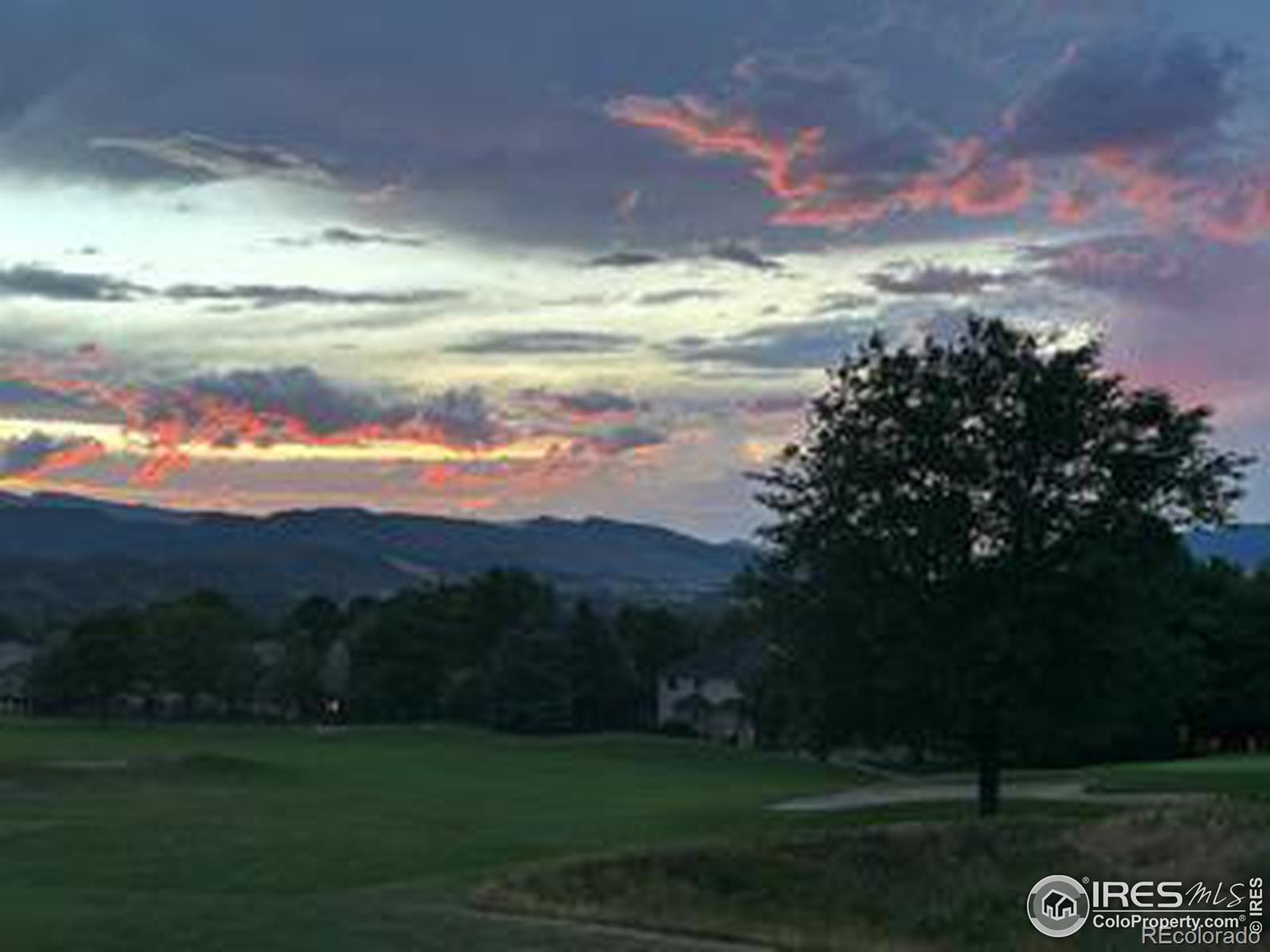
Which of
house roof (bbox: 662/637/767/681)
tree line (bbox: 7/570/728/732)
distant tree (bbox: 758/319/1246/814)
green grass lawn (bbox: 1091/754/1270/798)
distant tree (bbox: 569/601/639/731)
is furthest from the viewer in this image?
house roof (bbox: 662/637/767/681)

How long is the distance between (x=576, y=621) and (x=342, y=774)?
51.8m

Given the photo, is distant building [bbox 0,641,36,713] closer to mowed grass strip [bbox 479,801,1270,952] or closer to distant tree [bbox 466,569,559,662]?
distant tree [bbox 466,569,559,662]

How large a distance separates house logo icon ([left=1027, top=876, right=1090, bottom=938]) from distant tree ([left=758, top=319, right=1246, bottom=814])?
9.81 m

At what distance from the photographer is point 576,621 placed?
12488 cm

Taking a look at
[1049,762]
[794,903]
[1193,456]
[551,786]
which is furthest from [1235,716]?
[794,903]

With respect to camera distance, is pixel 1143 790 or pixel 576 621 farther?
pixel 576 621

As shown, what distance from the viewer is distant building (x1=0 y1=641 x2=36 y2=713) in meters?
150

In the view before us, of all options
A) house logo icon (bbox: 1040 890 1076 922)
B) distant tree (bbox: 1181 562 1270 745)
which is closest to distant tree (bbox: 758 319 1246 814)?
house logo icon (bbox: 1040 890 1076 922)

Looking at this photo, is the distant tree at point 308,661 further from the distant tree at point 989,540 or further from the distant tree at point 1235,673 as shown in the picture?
the distant tree at point 989,540

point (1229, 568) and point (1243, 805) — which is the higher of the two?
point (1229, 568)

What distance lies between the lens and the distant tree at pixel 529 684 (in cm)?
11806

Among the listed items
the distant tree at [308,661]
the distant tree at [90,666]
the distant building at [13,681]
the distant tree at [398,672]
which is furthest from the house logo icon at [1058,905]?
the distant building at [13,681]

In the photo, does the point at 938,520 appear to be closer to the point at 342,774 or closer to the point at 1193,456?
the point at 1193,456

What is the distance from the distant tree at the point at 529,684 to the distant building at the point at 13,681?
43.0m
